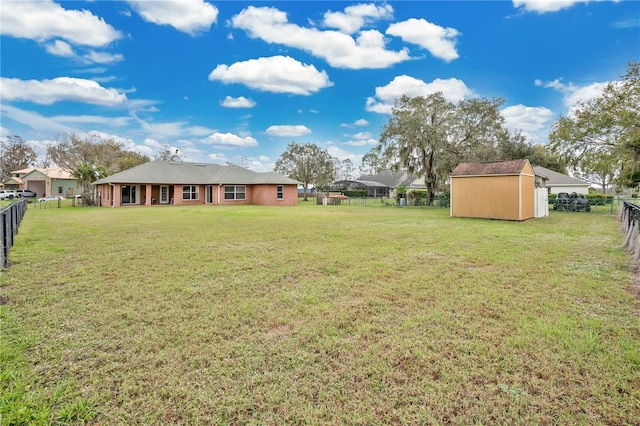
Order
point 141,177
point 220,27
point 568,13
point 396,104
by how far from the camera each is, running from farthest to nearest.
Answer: point 396,104 → point 141,177 → point 220,27 → point 568,13

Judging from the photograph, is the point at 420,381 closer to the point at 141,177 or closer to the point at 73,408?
the point at 73,408

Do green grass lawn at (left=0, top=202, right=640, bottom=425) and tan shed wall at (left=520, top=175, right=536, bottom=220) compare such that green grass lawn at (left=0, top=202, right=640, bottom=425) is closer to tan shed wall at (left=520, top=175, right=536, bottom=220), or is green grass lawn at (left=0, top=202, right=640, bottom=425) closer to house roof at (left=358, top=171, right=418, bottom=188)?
tan shed wall at (left=520, top=175, right=536, bottom=220)

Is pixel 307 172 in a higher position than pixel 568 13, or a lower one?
lower

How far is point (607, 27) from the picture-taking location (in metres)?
14.4

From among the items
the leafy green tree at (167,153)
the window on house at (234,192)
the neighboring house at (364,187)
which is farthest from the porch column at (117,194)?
the neighboring house at (364,187)

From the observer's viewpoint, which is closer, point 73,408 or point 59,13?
point 73,408

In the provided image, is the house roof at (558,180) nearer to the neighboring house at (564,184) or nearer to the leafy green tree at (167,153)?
the neighboring house at (564,184)

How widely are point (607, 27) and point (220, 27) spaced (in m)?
19.0

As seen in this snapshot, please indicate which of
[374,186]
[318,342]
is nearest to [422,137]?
[374,186]

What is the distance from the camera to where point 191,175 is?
28406mm

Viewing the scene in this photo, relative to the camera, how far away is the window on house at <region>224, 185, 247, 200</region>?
92.6 feet

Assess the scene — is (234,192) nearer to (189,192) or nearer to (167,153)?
(189,192)

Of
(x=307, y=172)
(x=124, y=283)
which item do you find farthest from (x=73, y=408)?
(x=307, y=172)

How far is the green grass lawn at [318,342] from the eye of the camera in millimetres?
2051
